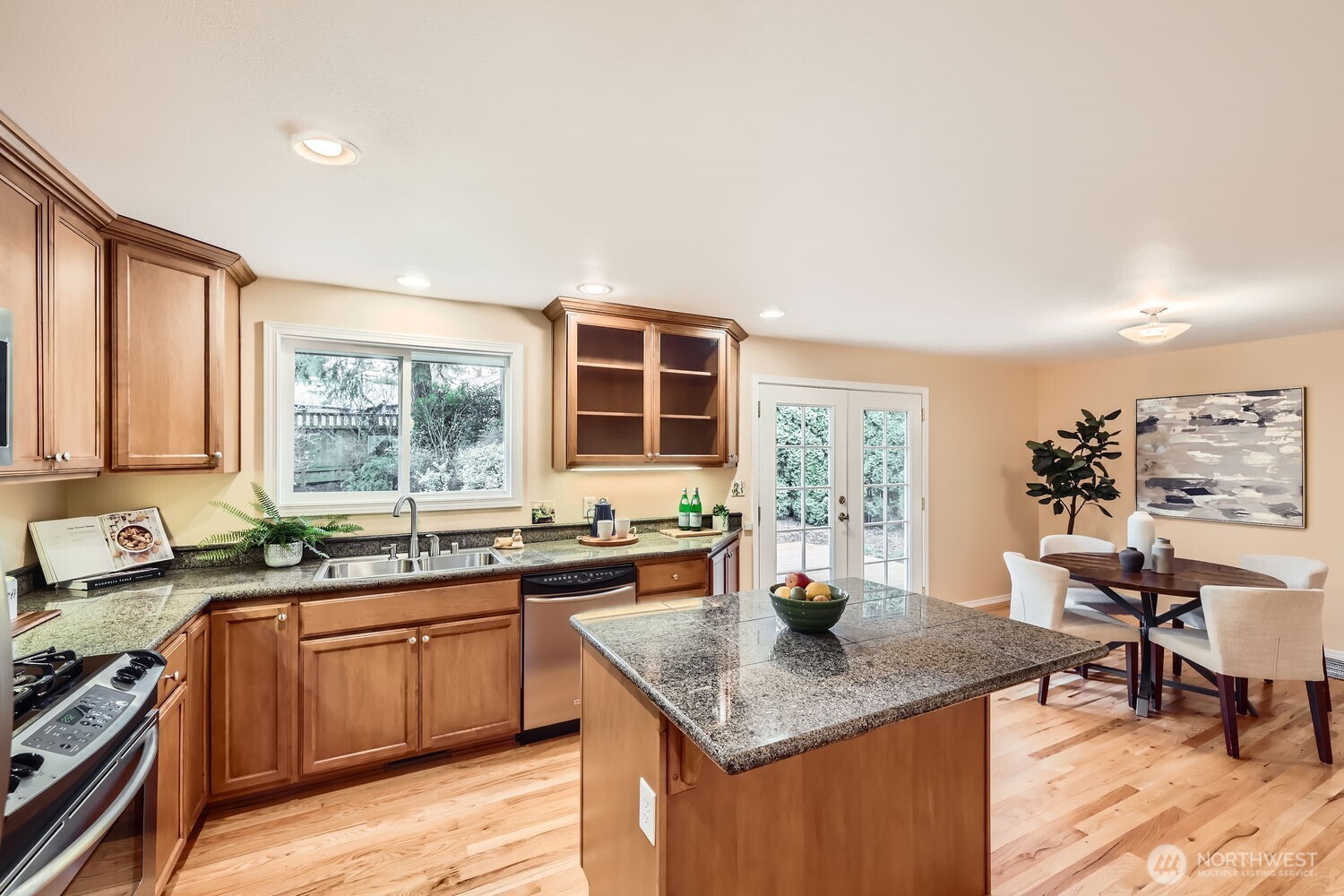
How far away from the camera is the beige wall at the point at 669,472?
111 inches

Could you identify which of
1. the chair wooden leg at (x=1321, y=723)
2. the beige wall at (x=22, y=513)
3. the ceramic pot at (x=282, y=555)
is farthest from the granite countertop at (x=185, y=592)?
the chair wooden leg at (x=1321, y=723)

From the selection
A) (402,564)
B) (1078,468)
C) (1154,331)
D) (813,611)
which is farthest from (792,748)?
(1078,468)

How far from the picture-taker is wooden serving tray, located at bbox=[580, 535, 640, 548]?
3.36 meters

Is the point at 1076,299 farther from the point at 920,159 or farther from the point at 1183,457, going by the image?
the point at 1183,457

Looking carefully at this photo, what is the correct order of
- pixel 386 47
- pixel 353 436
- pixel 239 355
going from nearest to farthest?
pixel 386 47, pixel 239 355, pixel 353 436

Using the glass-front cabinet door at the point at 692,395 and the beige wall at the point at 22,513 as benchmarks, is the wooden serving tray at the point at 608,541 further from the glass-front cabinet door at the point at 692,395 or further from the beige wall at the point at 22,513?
the beige wall at the point at 22,513

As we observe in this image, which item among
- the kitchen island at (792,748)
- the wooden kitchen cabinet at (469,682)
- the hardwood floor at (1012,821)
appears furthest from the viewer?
the wooden kitchen cabinet at (469,682)

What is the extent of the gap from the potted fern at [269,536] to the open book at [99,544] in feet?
0.65

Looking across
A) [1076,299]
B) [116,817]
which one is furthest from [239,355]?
[1076,299]

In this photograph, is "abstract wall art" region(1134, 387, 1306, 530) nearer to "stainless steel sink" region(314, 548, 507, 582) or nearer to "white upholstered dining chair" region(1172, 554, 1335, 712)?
"white upholstered dining chair" region(1172, 554, 1335, 712)

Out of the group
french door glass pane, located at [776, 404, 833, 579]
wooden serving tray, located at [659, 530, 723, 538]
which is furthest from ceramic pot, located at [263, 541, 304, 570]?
french door glass pane, located at [776, 404, 833, 579]

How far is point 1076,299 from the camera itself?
3.25 metres

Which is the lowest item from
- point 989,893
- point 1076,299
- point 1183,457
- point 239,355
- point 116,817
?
point 989,893

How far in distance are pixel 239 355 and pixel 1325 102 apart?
3.96 meters
